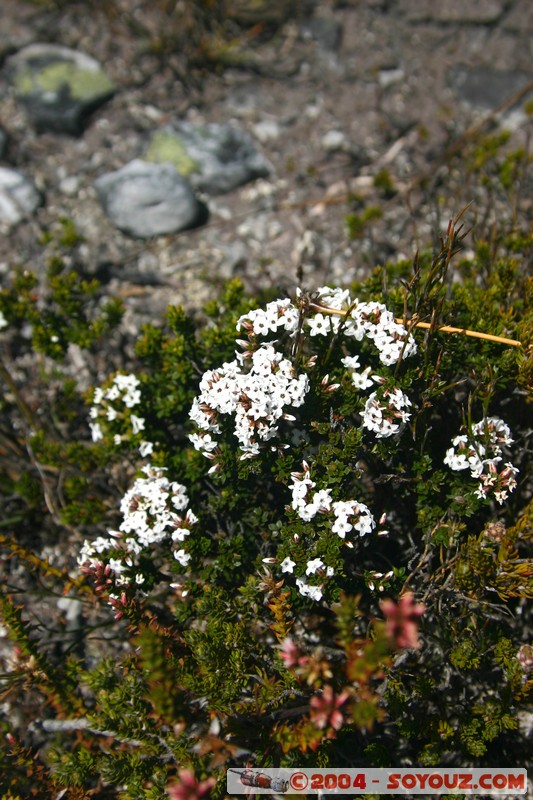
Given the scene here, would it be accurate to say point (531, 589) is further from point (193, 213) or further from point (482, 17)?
point (482, 17)

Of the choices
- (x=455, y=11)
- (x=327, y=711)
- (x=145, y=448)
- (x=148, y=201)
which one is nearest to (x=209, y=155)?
(x=148, y=201)

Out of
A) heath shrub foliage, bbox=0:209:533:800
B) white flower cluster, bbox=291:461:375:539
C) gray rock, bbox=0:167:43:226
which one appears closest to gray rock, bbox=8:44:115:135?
gray rock, bbox=0:167:43:226

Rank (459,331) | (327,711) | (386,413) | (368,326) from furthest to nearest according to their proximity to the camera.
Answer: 1. (459,331)
2. (368,326)
3. (386,413)
4. (327,711)

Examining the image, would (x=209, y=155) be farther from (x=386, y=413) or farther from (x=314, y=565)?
(x=314, y=565)

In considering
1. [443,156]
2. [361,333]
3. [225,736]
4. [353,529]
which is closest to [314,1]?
[443,156]

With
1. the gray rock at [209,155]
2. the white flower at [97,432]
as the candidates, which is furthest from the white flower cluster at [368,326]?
the gray rock at [209,155]

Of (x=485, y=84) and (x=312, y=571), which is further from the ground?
(x=485, y=84)
